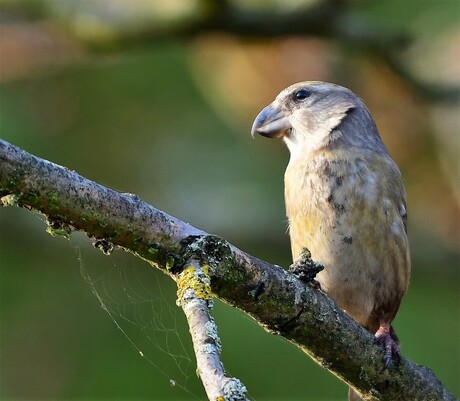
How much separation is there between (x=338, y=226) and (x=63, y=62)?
4129mm

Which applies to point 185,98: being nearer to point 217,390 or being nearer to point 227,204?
point 227,204

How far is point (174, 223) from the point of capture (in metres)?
3.28

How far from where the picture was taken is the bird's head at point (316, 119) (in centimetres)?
536

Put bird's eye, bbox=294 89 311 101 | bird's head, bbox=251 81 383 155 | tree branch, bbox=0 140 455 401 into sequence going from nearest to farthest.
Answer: tree branch, bbox=0 140 455 401 → bird's head, bbox=251 81 383 155 → bird's eye, bbox=294 89 311 101

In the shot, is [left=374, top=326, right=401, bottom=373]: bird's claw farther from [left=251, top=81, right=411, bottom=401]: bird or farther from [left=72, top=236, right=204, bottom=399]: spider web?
[left=72, top=236, right=204, bottom=399]: spider web

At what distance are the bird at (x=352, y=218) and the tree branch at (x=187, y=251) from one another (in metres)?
0.75

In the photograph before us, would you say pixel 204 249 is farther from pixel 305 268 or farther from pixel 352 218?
pixel 352 218

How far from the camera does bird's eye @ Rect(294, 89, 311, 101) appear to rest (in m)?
5.79

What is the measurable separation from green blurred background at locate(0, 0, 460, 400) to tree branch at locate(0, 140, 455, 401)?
341 cm

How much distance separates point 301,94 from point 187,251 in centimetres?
275

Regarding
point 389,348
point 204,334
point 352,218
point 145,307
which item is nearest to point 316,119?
point 352,218

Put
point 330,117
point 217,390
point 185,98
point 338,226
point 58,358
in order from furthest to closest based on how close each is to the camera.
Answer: point 185,98 → point 58,358 → point 330,117 → point 338,226 → point 217,390

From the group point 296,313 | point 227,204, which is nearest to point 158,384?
point 227,204

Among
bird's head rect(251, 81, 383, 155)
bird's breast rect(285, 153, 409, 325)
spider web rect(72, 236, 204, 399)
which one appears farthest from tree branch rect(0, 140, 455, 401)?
spider web rect(72, 236, 204, 399)
